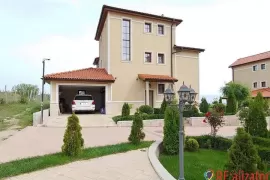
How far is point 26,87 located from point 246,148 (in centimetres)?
4216

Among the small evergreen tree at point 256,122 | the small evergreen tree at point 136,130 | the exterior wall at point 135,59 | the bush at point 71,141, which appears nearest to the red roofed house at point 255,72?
the exterior wall at point 135,59

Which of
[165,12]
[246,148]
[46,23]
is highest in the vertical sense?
[165,12]

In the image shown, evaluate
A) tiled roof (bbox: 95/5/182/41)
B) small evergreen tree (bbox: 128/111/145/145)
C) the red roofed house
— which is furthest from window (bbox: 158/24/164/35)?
the red roofed house

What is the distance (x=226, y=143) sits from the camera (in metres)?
7.95

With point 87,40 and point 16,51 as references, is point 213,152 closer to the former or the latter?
point 16,51

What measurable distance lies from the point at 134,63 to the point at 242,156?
664 inches

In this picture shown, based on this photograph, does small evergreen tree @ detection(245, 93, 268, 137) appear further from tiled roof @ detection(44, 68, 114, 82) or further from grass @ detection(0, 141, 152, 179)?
tiled roof @ detection(44, 68, 114, 82)

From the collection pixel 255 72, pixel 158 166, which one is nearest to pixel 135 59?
pixel 158 166

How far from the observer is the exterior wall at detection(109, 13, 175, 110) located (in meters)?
19.7

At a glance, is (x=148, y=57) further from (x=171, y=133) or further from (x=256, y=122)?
(x=171, y=133)

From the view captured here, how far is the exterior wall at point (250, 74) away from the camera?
34.4 m

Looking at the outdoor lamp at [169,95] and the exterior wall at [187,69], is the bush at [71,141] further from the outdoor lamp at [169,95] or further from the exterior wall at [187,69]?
the exterior wall at [187,69]

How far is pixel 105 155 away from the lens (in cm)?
679

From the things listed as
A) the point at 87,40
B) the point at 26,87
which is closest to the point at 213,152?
the point at 87,40
